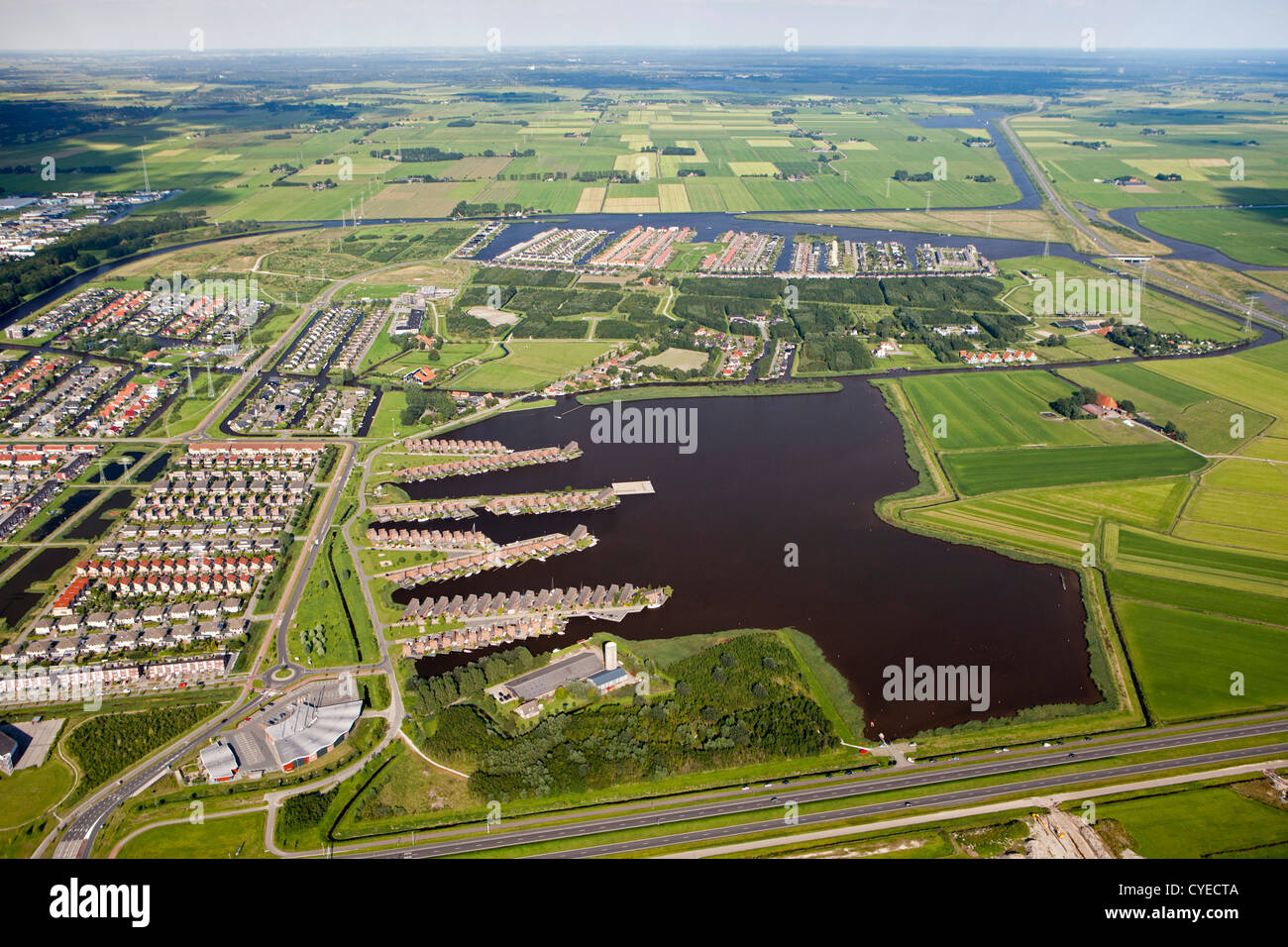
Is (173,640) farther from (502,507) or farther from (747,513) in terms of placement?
(747,513)

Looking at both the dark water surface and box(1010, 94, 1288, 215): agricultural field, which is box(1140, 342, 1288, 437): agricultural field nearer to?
the dark water surface

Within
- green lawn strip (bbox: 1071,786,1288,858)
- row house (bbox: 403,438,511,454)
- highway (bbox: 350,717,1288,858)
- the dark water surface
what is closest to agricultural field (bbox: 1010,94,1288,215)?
the dark water surface

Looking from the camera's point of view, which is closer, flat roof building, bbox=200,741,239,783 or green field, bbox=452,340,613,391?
flat roof building, bbox=200,741,239,783

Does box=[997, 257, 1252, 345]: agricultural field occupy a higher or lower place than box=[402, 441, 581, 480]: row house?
higher

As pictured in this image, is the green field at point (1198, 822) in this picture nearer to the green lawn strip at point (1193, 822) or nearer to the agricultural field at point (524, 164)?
the green lawn strip at point (1193, 822)

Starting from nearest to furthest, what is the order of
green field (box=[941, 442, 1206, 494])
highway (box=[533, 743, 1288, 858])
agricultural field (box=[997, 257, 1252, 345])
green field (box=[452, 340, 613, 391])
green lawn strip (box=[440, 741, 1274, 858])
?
green lawn strip (box=[440, 741, 1274, 858]) < highway (box=[533, 743, 1288, 858]) < green field (box=[941, 442, 1206, 494]) < green field (box=[452, 340, 613, 391]) < agricultural field (box=[997, 257, 1252, 345])

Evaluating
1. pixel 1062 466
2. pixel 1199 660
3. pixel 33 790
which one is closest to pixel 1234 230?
pixel 1062 466

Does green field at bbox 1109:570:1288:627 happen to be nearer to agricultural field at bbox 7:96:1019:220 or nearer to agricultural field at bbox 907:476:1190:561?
agricultural field at bbox 907:476:1190:561

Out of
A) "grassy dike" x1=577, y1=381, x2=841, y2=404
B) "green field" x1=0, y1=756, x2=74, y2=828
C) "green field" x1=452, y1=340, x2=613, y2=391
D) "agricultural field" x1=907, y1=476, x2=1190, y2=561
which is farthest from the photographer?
"green field" x1=452, y1=340, x2=613, y2=391

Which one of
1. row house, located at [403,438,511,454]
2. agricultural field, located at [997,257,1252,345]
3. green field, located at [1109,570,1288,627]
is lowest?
green field, located at [1109,570,1288,627]
